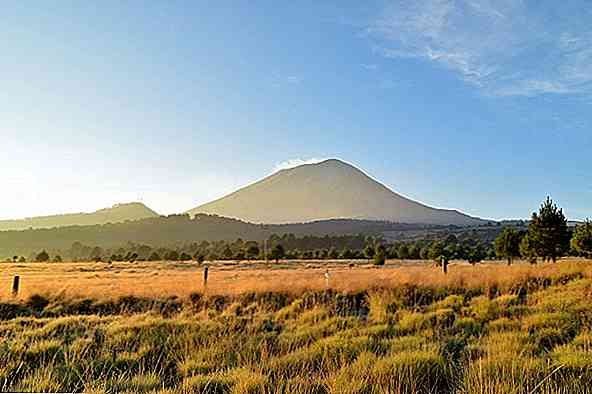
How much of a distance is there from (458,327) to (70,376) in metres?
5.64

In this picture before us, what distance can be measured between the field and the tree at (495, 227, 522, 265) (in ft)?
93.0

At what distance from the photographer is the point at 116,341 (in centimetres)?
775

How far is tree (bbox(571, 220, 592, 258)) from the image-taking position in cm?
3164

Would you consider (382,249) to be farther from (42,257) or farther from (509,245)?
(42,257)

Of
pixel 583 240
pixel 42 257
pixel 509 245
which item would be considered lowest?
pixel 42 257

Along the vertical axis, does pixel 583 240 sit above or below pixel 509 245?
above

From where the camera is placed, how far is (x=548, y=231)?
103 feet

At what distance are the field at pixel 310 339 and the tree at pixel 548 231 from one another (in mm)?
18509

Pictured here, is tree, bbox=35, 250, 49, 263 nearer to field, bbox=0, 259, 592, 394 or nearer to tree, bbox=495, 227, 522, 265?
tree, bbox=495, 227, 522, 265

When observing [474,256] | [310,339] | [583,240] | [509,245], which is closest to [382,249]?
[474,256]

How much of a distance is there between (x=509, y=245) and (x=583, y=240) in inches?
363

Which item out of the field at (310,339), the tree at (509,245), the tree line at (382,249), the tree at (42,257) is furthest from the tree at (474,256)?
the tree at (42,257)

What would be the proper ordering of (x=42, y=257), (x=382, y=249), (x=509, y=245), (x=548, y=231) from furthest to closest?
(x=42, y=257) → (x=382, y=249) → (x=509, y=245) → (x=548, y=231)

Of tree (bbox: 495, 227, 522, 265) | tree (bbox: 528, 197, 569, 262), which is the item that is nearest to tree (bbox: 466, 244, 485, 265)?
tree (bbox: 495, 227, 522, 265)
